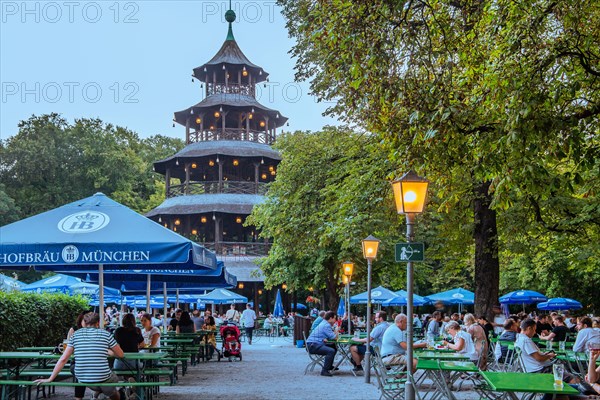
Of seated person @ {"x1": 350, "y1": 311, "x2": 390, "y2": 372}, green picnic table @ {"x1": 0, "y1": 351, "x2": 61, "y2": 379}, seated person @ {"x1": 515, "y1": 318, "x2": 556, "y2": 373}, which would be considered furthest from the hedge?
seated person @ {"x1": 515, "y1": 318, "x2": 556, "y2": 373}

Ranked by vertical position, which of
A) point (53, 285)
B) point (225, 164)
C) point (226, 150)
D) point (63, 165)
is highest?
point (63, 165)

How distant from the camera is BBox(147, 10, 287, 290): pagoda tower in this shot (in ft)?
187

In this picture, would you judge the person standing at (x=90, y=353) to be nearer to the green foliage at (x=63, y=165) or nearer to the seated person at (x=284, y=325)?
the seated person at (x=284, y=325)

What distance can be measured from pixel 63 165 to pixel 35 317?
54108 mm

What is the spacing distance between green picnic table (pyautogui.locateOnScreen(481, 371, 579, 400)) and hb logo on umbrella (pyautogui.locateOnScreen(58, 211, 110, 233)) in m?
5.79

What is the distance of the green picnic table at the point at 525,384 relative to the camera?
7.85 m

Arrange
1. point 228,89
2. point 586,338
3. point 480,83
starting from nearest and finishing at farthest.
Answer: point 480,83 < point 586,338 < point 228,89

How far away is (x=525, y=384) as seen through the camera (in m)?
8.23

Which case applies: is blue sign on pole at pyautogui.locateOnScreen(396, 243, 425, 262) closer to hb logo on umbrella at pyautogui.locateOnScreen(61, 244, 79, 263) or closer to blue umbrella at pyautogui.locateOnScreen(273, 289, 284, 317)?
hb logo on umbrella at pyautogui.locateOnScreen(61, 244, 79, 263)

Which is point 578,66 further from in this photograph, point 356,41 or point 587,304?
point 587,304

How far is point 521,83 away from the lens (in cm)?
1116

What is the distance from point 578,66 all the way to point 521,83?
180 cm

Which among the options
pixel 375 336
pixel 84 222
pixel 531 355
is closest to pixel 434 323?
pixel 375 336

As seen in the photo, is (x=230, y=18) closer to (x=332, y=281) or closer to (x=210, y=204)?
(x=210, y=204)
